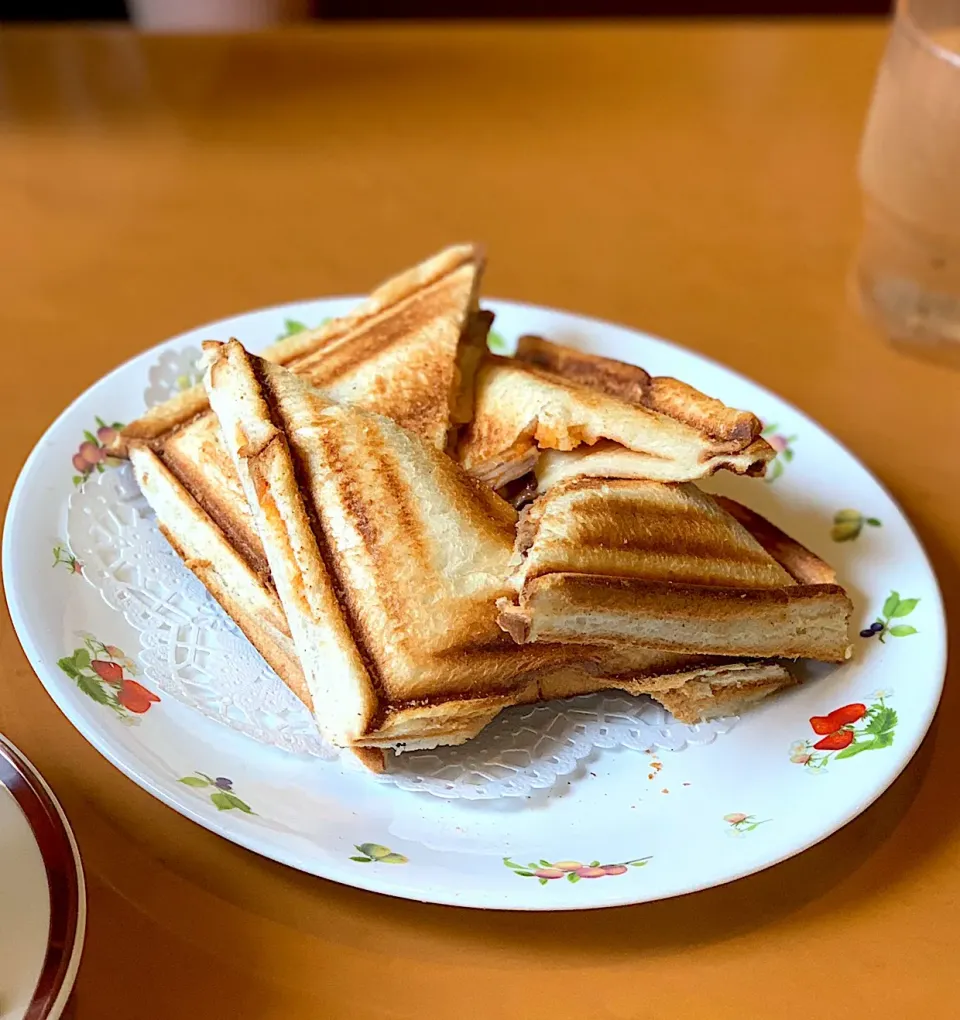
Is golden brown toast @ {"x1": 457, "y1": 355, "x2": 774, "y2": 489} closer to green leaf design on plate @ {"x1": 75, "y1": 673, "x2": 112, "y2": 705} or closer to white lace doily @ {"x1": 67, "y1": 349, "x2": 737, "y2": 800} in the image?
white lace doily @ {"x1": 67, "y1": 349, "x2": 737, "y2": 800}

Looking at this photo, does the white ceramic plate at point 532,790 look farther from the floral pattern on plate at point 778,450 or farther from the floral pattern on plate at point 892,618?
the floral pattern on plate at point 778,450

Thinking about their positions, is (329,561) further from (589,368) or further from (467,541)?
(589,368)

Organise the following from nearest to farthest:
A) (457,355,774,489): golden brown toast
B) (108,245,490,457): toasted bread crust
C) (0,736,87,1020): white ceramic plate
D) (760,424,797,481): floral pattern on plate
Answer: (0,736,87,1020): white ceramic plate → (457,355,774,489): golden brown toast → (108,245,490,457): toasted bread crust → (760,424,797,481): floral pattern on plate

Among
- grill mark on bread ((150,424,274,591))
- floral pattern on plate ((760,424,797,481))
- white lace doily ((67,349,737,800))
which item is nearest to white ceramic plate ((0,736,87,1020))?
white lace doily ((67,349,737,800))

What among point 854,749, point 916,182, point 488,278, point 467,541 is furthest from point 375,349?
point 916,182

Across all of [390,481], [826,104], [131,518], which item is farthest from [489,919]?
[826,104]

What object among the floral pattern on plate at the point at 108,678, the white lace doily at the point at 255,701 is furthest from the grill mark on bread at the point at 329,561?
the floral pattern on plate at the point at 108,678
